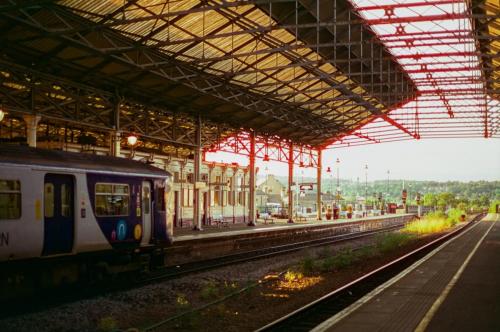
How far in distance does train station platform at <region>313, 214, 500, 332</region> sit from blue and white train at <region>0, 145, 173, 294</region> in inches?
237

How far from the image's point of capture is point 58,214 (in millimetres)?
11602

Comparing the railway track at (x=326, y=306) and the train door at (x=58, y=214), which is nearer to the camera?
the railway track at (x=326, y=306)

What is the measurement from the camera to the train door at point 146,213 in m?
14.3

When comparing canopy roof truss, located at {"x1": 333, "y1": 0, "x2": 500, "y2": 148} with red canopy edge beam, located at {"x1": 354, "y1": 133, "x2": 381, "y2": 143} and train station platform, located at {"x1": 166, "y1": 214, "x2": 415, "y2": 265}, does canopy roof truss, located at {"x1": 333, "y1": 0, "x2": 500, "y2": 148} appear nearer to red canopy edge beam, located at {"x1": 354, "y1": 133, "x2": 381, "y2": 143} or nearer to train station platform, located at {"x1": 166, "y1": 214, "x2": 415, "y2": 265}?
red canopy edge beam, located at {"x1": 354, "y1": 133, "x2": 381, "y2": 143}

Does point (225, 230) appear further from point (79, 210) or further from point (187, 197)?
point (79, 210)

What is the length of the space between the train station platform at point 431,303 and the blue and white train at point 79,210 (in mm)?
6017

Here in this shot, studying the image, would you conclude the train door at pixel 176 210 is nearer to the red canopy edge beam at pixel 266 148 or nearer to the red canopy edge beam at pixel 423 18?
the red canopy edge beam at pixel 266 148

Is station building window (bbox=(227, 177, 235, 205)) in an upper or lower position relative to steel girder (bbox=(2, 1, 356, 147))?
lower

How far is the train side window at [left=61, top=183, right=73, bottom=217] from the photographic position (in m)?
11.8

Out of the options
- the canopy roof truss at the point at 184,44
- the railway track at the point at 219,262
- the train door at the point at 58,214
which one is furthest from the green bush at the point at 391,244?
the train door at the point at 58,214

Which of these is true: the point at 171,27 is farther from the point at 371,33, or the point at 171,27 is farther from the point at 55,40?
the point at 371,33

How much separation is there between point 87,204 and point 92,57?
→ 980cm

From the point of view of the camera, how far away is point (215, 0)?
1833 centimetres

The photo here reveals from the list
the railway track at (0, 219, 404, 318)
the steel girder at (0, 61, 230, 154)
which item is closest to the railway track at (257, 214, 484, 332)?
the railway track at (0, 219, 404, 318)
